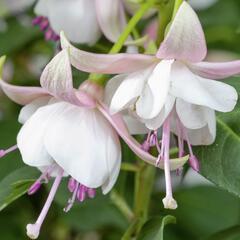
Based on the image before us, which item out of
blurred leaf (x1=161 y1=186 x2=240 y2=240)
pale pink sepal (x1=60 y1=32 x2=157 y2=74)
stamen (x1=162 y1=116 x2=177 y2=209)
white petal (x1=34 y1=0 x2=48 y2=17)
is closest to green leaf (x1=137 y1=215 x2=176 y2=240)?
stamen (x1=162 y1=116 x2=177 y2=209)

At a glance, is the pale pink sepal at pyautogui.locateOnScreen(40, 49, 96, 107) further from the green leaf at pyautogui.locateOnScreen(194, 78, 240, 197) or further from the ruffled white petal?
the green leaf at pyautogui.locateOnScreen(194, 78, 240, 197)

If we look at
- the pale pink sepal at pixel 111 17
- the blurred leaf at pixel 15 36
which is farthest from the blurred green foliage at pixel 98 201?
the pale pink sepal at pixel 111 17

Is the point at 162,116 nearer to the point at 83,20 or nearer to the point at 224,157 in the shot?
the point at 224,157

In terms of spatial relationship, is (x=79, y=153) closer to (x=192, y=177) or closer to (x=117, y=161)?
(x=117, y=161)

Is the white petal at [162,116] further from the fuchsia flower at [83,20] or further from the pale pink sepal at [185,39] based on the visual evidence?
the fuchsia flower at [83,20]

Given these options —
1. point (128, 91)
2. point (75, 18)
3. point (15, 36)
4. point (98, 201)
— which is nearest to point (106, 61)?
point (128, 91)

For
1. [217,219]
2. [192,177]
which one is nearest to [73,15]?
[217,219]
